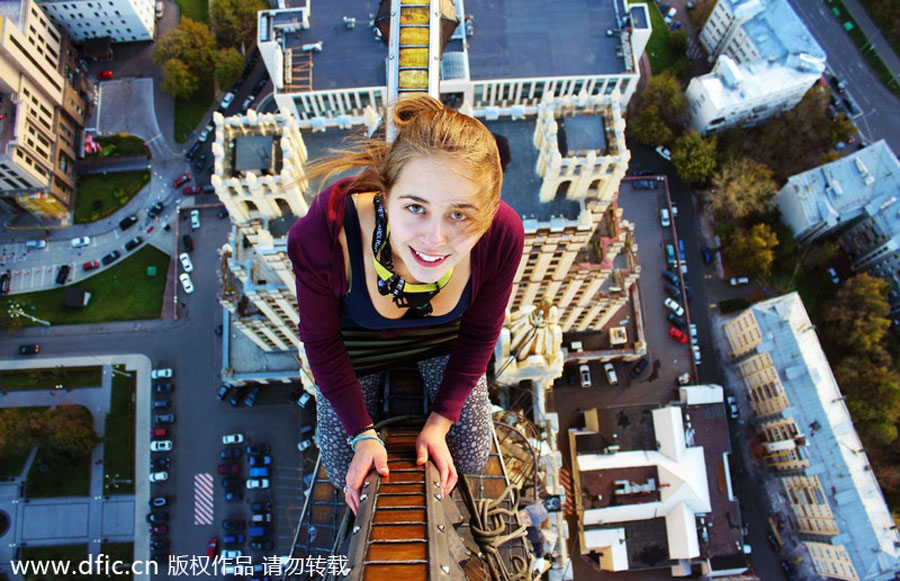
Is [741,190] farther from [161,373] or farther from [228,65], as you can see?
[161,373]

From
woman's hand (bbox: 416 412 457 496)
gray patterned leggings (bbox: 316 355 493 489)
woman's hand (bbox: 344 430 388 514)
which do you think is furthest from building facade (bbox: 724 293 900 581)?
woman's hand (bbox: 344 430 388 514)

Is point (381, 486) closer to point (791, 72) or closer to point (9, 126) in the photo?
point (9, 126)

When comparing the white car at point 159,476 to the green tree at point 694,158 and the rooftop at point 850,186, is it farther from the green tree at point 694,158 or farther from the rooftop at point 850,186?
the rooftop at point 850,186

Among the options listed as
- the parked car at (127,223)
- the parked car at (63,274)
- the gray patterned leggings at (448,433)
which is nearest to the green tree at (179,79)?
the parked car at (127,223)

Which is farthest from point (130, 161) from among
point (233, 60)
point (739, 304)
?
point (739, 304)

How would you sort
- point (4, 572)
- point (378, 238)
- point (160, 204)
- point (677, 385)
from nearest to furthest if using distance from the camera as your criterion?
point (378, 238)
point (4, 572)
point (677, 385)
point (160, 204)

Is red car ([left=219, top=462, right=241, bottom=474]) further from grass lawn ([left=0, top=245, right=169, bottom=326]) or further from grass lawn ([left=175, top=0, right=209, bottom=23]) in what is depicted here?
grass lawn ([left=175, top=0, right=209, bottom=23])

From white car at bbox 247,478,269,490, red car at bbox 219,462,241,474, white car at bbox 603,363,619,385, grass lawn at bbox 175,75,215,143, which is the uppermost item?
grass lawn at bbox 175,75,215,143
